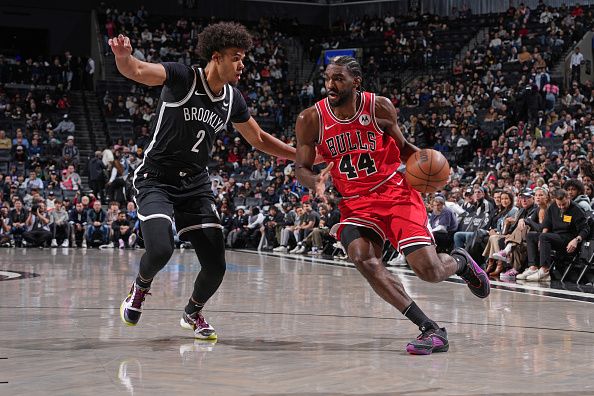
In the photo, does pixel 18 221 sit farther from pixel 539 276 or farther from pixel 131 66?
pixel 131 66

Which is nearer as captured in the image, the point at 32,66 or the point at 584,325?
the point at 584,325

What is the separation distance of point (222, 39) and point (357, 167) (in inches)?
47.5

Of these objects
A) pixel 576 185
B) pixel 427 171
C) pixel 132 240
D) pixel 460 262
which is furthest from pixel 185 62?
pixel 427 171

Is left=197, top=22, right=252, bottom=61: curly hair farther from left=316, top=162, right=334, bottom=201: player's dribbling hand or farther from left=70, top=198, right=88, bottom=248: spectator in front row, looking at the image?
left=70, top=198, right=88, bottom=248: spectator in front row

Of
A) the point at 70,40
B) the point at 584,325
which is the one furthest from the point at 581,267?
the point at 70,40

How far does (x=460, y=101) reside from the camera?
24.2m

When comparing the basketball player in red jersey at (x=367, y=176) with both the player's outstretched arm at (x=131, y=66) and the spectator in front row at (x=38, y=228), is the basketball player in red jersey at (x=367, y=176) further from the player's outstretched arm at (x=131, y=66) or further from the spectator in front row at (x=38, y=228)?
the spectator in front row at (x=38, y=228)

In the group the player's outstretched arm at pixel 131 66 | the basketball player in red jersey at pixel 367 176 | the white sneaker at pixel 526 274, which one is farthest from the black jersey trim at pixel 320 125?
the white sneaker at pixel 526 274

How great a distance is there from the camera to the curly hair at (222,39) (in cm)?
563

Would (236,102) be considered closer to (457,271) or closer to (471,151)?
(457,271)

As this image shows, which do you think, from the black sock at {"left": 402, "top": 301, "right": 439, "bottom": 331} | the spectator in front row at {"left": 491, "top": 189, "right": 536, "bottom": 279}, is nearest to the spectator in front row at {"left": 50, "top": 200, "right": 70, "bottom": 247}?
the spectator in front row at {"left": 491, "top": 189, "right": 536, "bottom": 279}

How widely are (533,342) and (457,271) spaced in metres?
0.67

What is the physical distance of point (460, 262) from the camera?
5.77 meters

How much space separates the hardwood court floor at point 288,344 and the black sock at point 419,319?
0.20 meters
